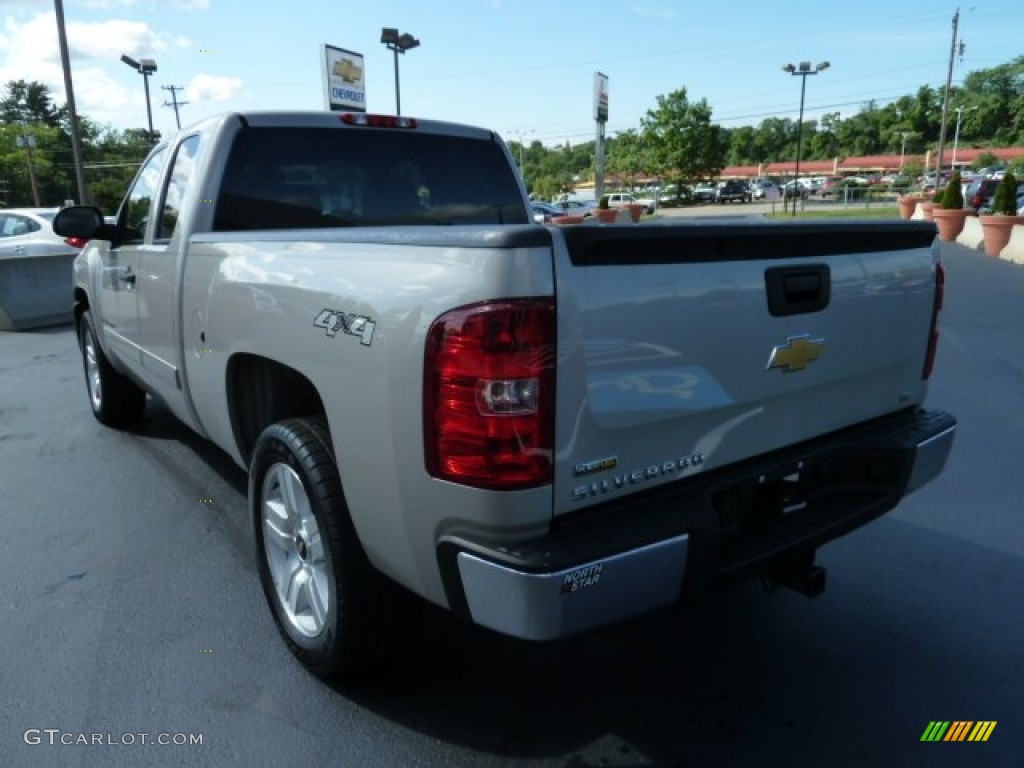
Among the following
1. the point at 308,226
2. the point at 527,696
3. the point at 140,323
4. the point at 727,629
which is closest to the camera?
the point at 527,696

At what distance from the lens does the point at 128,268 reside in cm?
436

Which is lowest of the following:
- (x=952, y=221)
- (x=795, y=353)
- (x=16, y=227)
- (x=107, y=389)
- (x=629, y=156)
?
(x=107, y=389)

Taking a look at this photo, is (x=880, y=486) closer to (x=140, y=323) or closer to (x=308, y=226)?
(x=308, y=226)

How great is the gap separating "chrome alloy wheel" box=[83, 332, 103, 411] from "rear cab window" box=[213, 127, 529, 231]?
281cm

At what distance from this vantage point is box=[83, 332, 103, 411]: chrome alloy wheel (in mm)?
5824

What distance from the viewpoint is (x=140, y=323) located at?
4262 mm

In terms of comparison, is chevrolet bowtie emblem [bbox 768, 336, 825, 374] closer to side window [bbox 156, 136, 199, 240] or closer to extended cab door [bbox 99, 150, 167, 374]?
side window [bbox 156, 136, 199, 240]

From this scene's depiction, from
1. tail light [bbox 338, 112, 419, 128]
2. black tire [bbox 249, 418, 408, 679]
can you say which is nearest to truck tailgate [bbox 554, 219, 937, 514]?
black tire [bbox 249, 418, 408, 679]

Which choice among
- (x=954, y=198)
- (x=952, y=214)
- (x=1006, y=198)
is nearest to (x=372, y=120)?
(x=1006, y=198)

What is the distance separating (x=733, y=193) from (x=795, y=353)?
2709 inches

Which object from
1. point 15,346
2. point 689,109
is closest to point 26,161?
point 689,109

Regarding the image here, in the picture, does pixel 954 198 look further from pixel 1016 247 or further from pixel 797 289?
pixel 797 289

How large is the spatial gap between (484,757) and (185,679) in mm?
1142

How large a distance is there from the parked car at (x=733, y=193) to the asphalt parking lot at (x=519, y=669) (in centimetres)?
6659
